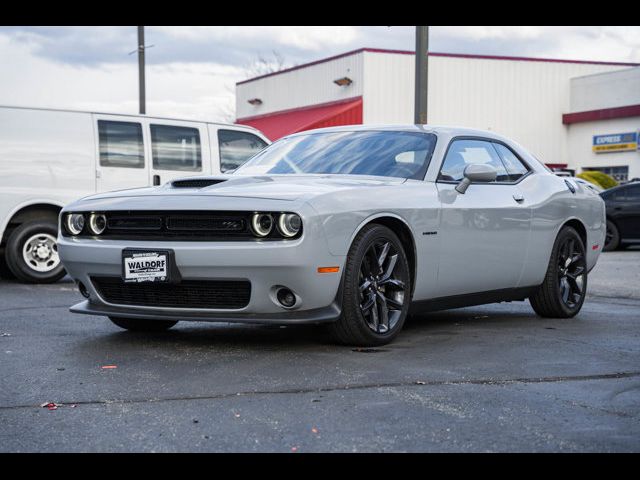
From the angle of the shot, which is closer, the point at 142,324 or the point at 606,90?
the point at 142,324

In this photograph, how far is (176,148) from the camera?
39.5 ft

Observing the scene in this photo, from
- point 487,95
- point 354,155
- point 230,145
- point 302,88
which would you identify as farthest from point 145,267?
point 302,88

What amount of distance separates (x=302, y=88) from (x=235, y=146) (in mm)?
23912

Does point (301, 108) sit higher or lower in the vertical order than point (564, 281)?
higher

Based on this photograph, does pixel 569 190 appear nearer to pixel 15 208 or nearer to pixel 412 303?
pixel 412 303

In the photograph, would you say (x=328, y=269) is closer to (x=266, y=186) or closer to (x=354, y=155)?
(x=266, y=186)

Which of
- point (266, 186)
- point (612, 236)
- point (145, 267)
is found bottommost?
point (612, 236)

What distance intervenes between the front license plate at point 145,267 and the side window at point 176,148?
611 centimetres

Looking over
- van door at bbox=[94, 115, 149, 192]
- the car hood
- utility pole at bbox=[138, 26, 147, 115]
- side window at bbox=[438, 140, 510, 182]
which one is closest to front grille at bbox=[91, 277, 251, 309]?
the car hood

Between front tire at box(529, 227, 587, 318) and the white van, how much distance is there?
5.33 metres

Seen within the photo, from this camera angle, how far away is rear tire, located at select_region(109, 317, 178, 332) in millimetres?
6781

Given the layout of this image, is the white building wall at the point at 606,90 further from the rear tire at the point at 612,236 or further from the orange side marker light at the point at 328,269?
the orange side marker light at the point at 328,269

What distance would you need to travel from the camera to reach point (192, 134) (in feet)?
39.9
